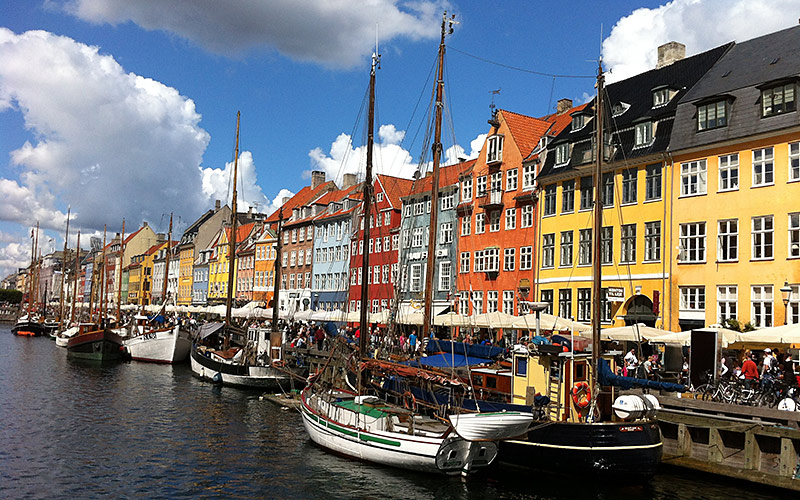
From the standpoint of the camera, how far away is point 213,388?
132 ft

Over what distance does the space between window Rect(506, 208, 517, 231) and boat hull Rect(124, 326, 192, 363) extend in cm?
2653

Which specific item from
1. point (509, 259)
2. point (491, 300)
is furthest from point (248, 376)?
point (509, 259)

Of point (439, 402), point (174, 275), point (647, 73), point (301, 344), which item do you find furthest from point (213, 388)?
point (174, 275)

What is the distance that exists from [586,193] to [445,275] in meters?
16.4

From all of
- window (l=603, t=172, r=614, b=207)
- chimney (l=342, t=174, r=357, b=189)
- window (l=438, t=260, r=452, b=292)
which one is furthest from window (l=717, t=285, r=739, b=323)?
chimney (l=342, t=174, r=357, b=189)

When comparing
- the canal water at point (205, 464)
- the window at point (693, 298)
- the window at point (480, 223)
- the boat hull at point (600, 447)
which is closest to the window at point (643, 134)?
the window at point (693, 298)

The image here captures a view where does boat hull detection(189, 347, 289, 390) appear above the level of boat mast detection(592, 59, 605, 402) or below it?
below

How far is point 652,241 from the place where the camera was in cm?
3856

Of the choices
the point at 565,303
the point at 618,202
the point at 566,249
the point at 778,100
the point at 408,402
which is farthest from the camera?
the point at 566,249

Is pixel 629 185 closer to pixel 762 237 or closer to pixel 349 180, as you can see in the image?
pixel 762 237

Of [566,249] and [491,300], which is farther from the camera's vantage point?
[491,300]

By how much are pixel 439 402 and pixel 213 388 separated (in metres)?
19.3

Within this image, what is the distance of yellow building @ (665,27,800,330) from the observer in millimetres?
32719

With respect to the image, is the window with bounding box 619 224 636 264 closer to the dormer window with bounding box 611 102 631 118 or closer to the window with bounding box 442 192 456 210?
the dormer window with bounding box 611 102 631 118
